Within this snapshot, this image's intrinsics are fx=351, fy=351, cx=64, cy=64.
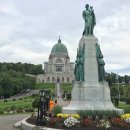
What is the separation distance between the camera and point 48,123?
14.0m

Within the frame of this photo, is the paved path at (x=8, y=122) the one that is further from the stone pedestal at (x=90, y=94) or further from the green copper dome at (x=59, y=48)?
the green copper dome at (x=59, y=48)

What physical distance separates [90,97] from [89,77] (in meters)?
1.21

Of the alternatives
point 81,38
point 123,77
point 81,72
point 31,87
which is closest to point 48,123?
point 81,72

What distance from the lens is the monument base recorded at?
59.1 ft

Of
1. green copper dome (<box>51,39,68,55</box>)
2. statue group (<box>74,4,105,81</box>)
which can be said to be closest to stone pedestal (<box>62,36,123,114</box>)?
statue group (<box>74,4,105,81</box>)

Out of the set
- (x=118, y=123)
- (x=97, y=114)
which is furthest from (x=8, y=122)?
(x=118, y=123)

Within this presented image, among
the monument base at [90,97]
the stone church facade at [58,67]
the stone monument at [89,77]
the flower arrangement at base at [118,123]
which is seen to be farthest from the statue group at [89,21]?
the stone church facade at [58,67]

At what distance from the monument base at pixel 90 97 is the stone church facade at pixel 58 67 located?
12332cm

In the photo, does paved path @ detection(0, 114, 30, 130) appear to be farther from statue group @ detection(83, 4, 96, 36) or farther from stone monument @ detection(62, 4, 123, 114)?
statue group @ detection(83, 4, 96, 36)

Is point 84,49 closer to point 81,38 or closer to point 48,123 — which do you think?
point 81,38

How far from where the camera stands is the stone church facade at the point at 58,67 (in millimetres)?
143000

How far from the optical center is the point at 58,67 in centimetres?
15075

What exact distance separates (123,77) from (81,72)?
392 feet

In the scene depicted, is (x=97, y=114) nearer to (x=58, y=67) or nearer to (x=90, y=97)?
(x=90, y=97)
